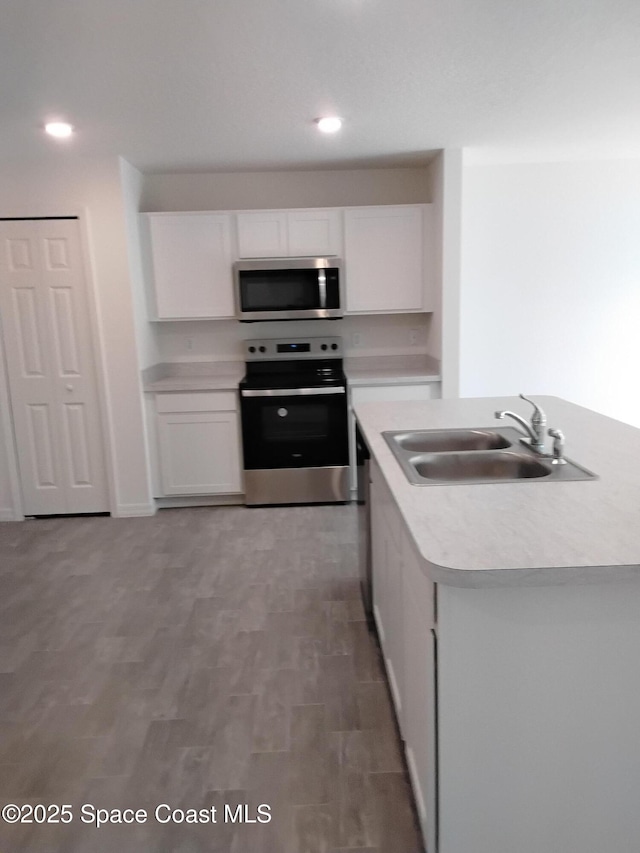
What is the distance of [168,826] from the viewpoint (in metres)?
1.63

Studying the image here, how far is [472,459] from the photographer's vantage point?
2020 millimetres

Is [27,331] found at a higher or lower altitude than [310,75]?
lower

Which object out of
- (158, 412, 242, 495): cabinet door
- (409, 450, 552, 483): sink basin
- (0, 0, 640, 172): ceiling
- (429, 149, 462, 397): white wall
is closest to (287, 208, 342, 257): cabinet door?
(0, 0, 640, 172): ceiling

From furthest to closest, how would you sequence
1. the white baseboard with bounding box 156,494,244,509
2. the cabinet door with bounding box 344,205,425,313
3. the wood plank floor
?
the white baseboard with bounding box 156,494,244,509, the cabinet door with bounding box 344,205,425,313, the wood plank floor

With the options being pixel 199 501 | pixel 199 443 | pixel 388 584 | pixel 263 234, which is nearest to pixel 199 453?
pixel 199 443

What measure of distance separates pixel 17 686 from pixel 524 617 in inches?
78.5

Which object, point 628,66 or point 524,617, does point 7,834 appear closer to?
point 524,617

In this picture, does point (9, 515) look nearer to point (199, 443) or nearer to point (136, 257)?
point (199, 443)

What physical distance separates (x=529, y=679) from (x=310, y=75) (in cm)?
242

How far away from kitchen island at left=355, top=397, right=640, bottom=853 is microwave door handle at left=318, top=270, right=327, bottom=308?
2.90 meters

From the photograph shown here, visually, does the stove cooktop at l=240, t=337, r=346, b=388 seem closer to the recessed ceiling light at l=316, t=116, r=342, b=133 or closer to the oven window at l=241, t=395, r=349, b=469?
the oven window at l=241, t=395, r=349, b=469

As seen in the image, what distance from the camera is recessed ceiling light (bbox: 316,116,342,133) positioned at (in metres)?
3.07

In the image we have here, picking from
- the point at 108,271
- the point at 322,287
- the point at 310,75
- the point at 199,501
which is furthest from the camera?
the point at 199,501

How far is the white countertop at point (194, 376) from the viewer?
13.3 ft
